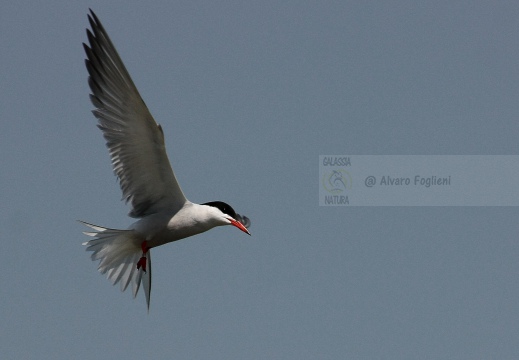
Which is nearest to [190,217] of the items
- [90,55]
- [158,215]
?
[158,215]

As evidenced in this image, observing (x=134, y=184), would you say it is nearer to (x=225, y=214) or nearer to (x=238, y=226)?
(x=225, y=214)

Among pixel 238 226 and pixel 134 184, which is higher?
pixel 134 184

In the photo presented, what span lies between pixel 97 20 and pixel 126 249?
2952 millimetres

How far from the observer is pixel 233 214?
10.7m

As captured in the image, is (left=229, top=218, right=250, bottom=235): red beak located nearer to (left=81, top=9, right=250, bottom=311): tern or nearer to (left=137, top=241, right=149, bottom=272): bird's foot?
(left=81, top=9, right=250, bottom=311): tern

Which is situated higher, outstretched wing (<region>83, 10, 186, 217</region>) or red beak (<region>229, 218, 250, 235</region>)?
outstretched wing (<region>83, 10, 186, 217</region>)

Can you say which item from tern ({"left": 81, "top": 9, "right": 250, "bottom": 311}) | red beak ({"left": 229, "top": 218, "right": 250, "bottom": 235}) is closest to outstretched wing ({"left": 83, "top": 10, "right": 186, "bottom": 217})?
tern ({"left": 81, "top": 9, "right": 250, "bottom": 311})

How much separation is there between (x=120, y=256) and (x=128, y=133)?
1732 mm

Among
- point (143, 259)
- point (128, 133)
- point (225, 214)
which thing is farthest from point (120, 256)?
point (128, 133)

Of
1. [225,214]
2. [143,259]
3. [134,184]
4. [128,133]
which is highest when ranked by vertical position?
[128,133]

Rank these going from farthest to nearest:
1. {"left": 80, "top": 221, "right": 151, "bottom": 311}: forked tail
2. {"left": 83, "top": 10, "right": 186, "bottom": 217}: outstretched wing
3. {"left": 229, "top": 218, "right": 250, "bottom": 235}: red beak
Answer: {"left": 229, "top": 218, "right": 250, "bottom": 235}: red beak < {"left": 80, "top": 221, "right": 151, "bottom": 311}: forked tail < {"left": 83, "top": 10, "right": 186, "bottom": 217}: outstretched wing

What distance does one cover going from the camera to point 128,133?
9938 millimetres

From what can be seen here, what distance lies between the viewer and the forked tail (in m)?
10.3

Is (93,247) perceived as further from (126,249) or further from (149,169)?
(149,169)
